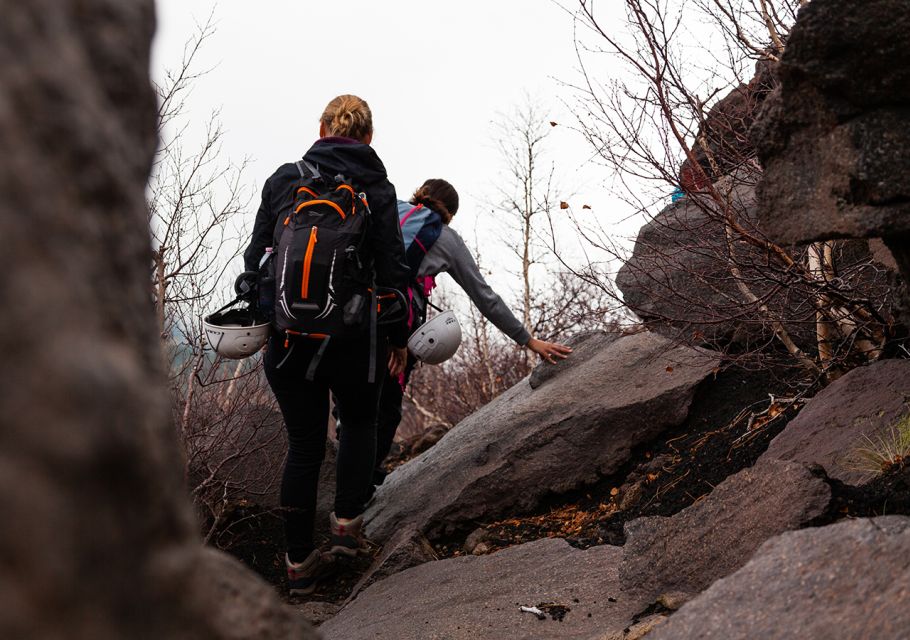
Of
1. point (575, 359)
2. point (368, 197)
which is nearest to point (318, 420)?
point (368, 197)

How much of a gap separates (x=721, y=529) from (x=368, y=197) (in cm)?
219

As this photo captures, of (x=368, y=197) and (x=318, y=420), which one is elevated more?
(x=368, y=197)

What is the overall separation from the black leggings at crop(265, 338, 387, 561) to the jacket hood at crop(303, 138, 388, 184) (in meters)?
0.82

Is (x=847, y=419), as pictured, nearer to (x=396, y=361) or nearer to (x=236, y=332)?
(x=396, y=361)

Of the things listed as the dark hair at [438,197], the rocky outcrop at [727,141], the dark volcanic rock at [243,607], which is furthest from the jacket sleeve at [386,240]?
the dark volcanic rock at [243,607]

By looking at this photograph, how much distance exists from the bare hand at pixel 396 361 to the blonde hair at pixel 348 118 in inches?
47.5

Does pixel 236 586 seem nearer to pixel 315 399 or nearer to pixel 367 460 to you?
pixel 315 399

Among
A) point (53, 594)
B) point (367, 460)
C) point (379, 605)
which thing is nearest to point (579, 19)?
point (367, 460)

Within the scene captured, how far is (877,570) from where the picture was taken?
2.25 metres

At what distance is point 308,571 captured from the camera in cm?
482

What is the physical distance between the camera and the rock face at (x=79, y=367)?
2.84ft

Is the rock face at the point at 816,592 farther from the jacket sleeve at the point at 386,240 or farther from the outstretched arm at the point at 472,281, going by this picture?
the outstretched arm at the point at 472,281

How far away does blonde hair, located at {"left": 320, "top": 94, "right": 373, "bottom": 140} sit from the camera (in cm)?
446

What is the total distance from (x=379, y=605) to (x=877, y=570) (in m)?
2.56
